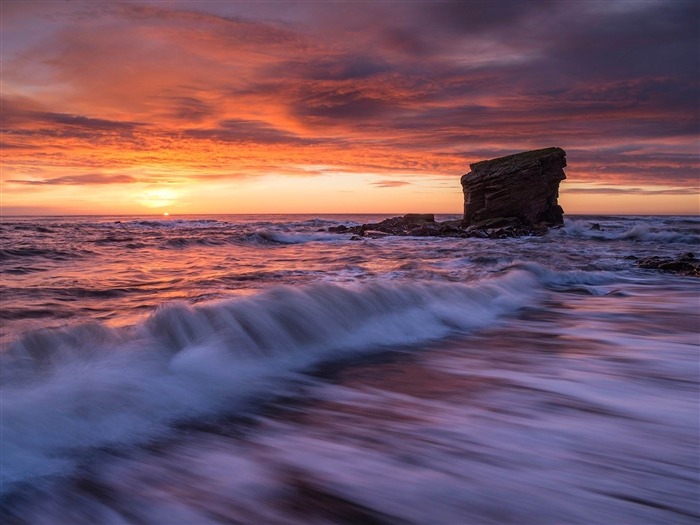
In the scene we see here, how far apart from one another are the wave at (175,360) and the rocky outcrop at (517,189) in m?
25.9

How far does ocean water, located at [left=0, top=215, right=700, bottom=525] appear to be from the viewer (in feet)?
6.99

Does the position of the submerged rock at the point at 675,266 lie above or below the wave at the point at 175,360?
above

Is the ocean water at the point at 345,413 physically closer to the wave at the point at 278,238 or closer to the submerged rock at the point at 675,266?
the submerged rock at the point at 675,266

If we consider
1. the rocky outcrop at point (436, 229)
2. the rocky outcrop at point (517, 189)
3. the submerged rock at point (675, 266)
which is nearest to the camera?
the submerged rock at point (675, 266)

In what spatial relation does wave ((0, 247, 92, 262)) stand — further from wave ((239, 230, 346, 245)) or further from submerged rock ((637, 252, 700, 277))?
submerged rock ((637, 252, 700, 277))

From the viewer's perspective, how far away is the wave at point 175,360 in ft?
8.90

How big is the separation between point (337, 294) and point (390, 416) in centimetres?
300

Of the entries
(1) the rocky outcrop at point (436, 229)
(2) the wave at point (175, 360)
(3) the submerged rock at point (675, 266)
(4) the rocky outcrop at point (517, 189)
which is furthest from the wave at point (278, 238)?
(2) the wave at point (175, 360)

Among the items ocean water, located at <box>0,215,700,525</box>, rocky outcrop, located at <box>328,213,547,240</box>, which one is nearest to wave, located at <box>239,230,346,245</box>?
rocky outcrop, located at <box>328,213,547,240</box>

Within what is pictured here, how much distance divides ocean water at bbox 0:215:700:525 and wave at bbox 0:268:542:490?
17 mm

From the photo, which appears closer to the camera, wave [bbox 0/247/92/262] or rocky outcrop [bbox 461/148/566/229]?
wave [bbox 0/247/92/262]

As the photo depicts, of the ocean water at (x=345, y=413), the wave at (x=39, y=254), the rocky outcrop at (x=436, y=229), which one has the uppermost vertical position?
the rocky outcrop at (x=436, y=229)

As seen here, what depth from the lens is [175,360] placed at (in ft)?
12.6

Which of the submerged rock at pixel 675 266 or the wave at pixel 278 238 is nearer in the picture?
the submerged rock at pixel 675 266
